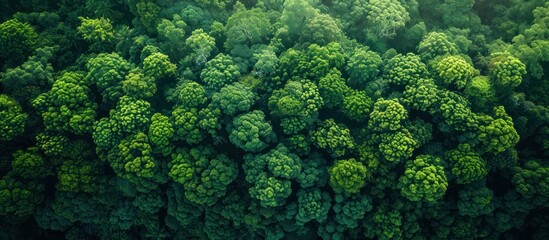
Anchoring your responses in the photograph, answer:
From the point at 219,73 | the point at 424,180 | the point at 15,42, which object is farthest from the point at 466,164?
the point at 15,42

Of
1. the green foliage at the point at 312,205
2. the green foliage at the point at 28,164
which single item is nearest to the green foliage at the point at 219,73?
the green foliage at the point at 312,205

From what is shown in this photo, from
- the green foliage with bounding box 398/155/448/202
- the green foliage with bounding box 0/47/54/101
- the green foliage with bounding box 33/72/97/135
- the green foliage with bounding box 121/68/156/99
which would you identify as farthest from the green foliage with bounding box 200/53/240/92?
the green foliage with bounding box 398/155/448/202

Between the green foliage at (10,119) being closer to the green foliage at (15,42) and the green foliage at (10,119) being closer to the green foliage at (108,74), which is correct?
the green foliage at (15,42)

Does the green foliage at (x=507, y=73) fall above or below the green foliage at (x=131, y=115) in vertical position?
above

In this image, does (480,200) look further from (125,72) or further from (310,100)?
(125,72)

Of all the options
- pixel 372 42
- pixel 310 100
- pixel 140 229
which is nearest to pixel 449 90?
pixel 372 42

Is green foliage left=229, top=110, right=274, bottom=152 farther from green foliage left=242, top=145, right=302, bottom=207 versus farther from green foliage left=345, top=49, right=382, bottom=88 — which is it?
green foliage left=345, top=49, right=382, bottom=88

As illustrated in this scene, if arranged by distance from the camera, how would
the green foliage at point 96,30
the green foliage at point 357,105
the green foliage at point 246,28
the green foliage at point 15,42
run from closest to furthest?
the green foliage at point 357,105 → the green foliage at point 15,42 → the green foliage at point 246,28 → the green foliage at point 96,30
